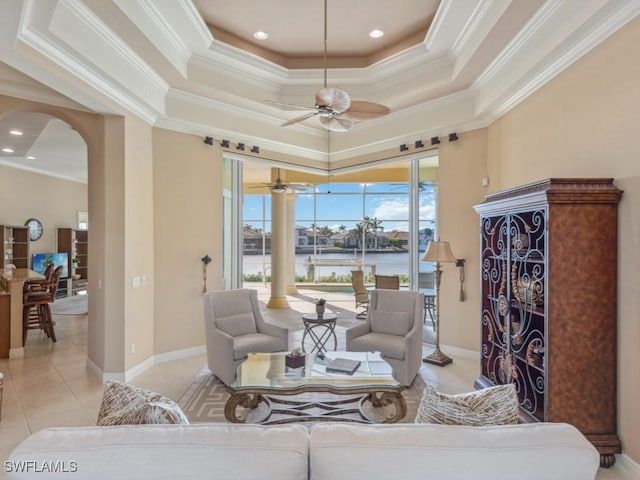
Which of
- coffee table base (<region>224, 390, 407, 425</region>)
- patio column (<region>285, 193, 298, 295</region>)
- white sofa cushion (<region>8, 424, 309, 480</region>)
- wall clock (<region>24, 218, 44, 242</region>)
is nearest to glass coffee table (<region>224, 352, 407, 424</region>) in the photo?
coffee table base (<region>224, 390, 407, 425</region>)

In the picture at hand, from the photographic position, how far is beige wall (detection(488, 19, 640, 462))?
2.60 m

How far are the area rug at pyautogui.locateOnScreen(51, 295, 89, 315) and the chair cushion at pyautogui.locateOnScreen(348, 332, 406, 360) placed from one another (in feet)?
20.9

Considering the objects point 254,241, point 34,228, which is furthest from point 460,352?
point 34,228

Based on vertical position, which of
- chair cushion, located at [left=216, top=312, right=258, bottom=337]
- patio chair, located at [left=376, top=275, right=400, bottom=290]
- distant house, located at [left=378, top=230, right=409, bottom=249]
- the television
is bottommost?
chair cushion, located at [left=216, top=312, right=258, bottom=337]

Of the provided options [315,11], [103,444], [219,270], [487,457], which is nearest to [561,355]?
[487,457]

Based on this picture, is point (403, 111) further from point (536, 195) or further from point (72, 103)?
point (72, 103)

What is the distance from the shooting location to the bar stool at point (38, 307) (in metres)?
5.69

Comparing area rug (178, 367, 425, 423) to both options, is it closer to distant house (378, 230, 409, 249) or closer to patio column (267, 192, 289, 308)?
patio column (267, 192, 289, 308)

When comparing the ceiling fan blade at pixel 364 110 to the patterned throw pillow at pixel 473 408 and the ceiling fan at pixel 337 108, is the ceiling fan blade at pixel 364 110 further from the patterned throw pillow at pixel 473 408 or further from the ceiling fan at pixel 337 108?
the patterned throw pillow at pixel 473 408

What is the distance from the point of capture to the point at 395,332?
4449 millimetres

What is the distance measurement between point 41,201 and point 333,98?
1056cm

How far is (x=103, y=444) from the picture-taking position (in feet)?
4.22

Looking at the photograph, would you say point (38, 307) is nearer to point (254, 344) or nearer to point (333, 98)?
point (254, 344)

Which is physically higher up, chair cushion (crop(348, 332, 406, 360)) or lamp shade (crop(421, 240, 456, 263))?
lamp shade (crop(421, 240, 456, 263))
